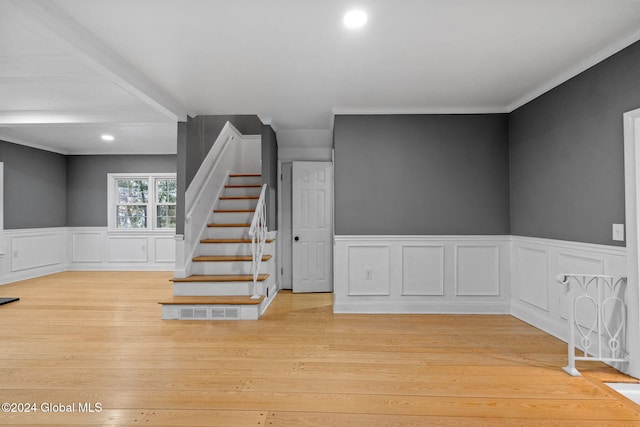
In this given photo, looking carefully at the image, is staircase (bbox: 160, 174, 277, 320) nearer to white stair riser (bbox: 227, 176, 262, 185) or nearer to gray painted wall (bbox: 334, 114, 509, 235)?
white stair riser (bbox: 227, 176, 262, 185)

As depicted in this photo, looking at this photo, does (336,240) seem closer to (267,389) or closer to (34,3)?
(267,389)

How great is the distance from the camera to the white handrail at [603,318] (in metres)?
2.60

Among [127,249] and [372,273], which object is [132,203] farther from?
[372,273]

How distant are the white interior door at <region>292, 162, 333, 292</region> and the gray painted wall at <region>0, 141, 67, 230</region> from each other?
16.3ft

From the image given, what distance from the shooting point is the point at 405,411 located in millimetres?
2094

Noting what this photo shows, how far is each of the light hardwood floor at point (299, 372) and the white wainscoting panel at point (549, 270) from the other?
0.19m

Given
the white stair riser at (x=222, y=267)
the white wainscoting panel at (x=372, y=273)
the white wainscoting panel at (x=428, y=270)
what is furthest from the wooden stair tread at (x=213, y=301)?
the white wainscoting panel at (x=428, y=270)

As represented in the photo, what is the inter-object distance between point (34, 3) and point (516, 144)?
4.43 meters

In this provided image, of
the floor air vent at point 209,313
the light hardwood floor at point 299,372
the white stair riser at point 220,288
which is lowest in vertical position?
the light hardwood floor at point 299,372

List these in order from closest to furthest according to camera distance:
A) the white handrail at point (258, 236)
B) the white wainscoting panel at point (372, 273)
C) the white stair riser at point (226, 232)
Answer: the white handrail at point (258, 236), the white wainscoting panel at point (372, 273), the white stair riser at point (226, 232)

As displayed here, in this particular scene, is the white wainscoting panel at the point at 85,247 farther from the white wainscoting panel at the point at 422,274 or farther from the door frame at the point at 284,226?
the white wainscoting panel at the point at 422,274

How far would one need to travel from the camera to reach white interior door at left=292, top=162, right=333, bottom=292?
5.49 metres

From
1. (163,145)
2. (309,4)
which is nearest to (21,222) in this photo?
(163,145)

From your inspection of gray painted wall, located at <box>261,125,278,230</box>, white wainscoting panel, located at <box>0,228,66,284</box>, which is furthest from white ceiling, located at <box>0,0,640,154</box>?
white wainscoting panel, located at <box>0,228,66,284</box>
